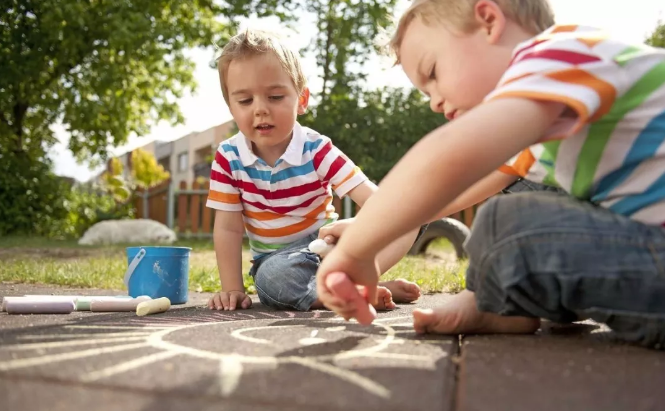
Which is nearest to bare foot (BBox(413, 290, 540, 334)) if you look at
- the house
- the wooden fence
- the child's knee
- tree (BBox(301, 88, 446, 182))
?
the child's knee

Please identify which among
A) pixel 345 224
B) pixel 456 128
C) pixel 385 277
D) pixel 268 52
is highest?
pixel 268 52

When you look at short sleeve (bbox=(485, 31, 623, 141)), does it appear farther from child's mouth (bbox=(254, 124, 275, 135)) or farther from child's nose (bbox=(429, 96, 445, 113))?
child's mouth (bbox=(254, 124, 275, 135))

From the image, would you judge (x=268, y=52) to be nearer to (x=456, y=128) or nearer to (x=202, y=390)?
(x=456, y=128)

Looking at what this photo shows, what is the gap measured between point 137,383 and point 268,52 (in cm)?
150

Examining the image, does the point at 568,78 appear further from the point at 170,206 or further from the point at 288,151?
the point at 170,206

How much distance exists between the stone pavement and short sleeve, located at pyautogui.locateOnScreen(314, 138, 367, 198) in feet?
3.01

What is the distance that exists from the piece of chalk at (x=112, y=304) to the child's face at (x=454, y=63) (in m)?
A: 1.08

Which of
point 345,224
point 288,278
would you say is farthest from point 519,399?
point 288,278

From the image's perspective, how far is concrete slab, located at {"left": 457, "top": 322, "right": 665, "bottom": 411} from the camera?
76 centimetres

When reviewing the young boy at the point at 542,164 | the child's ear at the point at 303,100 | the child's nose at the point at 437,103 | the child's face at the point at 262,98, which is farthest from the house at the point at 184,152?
the young boy at the point at 542,164

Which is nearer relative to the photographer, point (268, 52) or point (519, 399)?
point (519, 399)

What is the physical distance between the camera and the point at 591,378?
877 mm

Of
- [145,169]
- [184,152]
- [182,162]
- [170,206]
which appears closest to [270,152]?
[170,206]

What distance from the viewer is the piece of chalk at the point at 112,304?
1.77 meters
